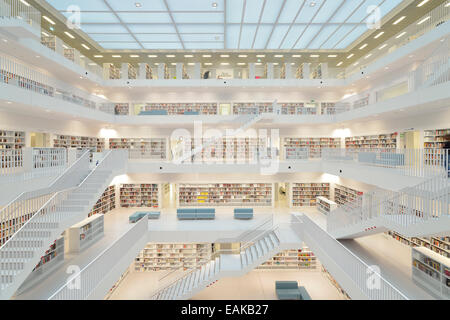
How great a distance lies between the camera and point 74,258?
299 inches

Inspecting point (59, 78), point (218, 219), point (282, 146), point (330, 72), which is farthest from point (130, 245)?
point (330, 72)

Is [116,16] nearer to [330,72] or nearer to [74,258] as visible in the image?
[74,258]

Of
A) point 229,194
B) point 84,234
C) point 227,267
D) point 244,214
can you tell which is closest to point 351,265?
point 227,267

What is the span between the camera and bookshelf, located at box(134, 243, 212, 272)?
34.2 ft

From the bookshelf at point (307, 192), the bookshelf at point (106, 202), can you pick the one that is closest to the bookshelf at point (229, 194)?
the bookshelf at point (307, 192)

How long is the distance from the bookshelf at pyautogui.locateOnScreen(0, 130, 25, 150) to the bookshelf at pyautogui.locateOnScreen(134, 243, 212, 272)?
6098 mm

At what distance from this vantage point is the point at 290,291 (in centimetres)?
876

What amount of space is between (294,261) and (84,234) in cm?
831

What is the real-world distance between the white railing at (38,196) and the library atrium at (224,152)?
0.26ft

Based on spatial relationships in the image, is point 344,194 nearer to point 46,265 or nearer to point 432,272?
point 432,272

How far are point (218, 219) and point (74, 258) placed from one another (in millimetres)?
5409

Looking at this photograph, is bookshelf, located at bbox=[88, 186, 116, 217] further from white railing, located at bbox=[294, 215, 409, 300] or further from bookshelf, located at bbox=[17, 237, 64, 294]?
white railing, located at bbox=[294, 215, 409, 300]

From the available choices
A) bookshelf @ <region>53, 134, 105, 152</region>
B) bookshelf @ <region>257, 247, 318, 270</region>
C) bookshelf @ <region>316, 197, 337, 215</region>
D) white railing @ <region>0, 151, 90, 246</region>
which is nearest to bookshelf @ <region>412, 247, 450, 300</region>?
bookshelf @ <region>316, 197, 337, 215</region>

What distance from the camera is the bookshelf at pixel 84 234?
7867 mm
